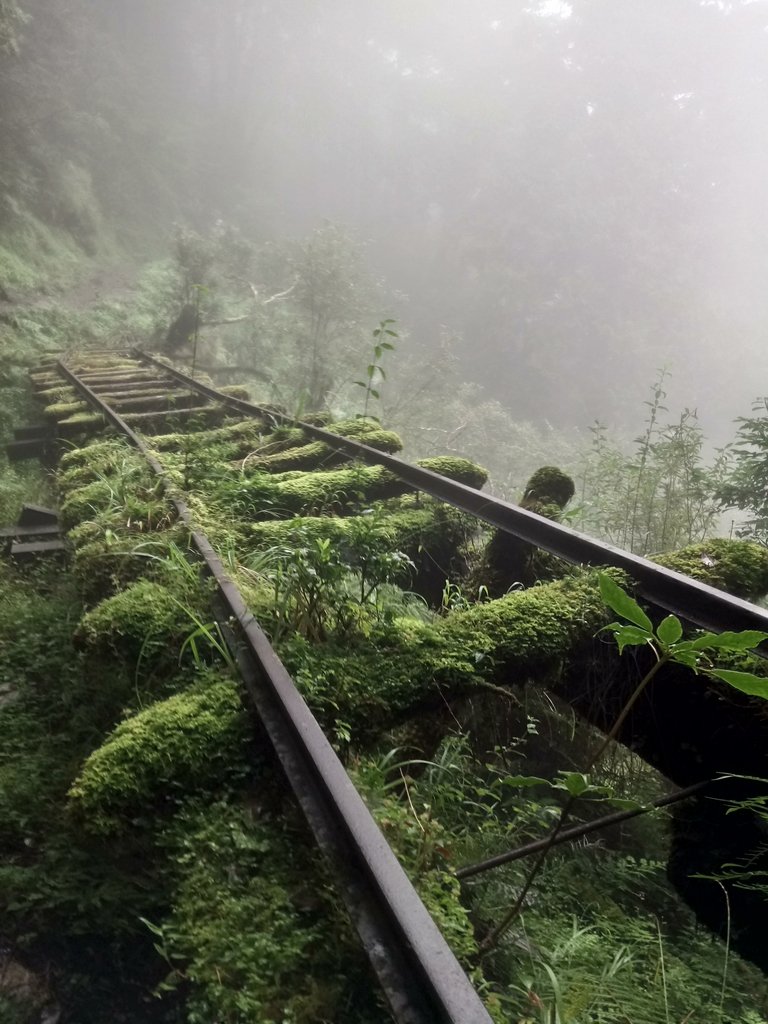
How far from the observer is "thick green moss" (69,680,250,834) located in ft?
4.85

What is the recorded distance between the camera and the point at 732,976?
6.41 feet

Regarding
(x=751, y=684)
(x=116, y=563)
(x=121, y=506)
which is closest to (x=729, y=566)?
(x=751, y=684)

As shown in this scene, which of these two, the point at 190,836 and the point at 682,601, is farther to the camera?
the point at 682,601

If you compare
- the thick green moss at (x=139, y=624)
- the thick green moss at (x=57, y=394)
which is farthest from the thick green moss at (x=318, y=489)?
the thick green moss at (x=57, y=394)

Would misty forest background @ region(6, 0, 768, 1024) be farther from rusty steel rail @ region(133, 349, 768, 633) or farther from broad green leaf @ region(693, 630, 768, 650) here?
broad green leaf @ region(693, 630, 768, 650)

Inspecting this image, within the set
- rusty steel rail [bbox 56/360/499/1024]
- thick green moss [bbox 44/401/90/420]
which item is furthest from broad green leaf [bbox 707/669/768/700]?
thick green moss [bbox 44/401/90/420]

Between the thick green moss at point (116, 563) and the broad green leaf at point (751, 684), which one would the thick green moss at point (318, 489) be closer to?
the thick green moss at point (116, 563)

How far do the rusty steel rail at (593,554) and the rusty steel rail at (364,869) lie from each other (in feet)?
4.67

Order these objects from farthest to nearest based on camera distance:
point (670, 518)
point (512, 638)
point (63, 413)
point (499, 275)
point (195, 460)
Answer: point (499, 275) < point (670, 518) < point (63, 413) < point (195, 460) < point (512, 638)

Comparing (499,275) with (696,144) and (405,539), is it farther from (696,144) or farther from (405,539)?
(405,539)

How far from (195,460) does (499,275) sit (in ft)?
160

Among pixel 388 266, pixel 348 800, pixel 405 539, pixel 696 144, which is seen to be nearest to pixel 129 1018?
pixel 348 800

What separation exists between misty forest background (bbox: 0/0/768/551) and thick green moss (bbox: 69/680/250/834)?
1892 cm

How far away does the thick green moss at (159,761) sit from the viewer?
1.48m
